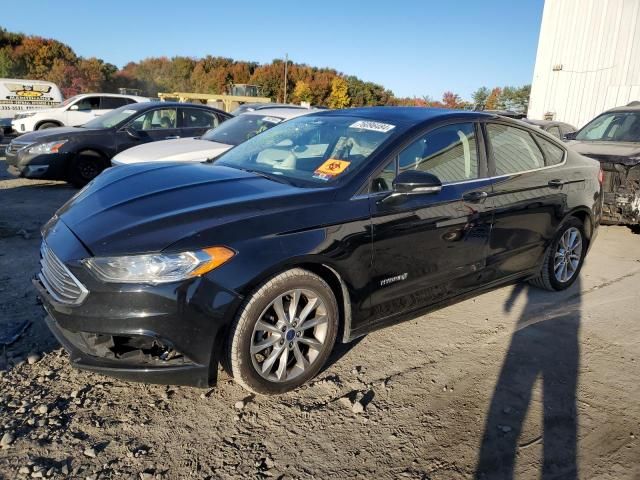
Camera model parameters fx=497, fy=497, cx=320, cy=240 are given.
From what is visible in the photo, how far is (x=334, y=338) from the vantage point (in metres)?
3.04

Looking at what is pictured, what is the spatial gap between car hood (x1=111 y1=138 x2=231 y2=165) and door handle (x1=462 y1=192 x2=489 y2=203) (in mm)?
3597

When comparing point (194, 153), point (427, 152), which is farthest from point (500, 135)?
point (194, 153)

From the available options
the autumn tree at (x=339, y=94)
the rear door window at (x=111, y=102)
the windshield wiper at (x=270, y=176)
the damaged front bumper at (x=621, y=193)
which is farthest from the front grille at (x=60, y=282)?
the autumn tree at (x=339, y=94)

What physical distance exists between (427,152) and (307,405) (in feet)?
6.22

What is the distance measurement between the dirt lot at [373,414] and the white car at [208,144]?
290cm

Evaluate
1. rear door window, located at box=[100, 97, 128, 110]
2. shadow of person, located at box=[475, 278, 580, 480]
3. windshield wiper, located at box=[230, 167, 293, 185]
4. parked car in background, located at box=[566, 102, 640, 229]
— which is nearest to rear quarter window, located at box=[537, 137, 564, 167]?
shadow of person, located at box=[475, 278, 580, 480]

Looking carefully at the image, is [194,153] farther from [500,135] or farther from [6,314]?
[500,135]

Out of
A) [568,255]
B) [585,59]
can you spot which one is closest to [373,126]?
[568,255]

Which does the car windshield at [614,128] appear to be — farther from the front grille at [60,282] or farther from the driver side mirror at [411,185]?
the front grille at [60,282]

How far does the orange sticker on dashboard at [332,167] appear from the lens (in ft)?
10.6

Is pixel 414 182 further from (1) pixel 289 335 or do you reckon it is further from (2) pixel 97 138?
(2) pixel 97 138

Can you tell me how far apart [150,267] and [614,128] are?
27.3ft

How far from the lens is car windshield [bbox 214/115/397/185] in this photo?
10.8 ft

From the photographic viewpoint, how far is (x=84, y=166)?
8.51 m
